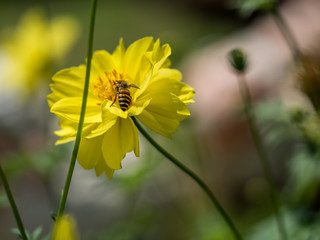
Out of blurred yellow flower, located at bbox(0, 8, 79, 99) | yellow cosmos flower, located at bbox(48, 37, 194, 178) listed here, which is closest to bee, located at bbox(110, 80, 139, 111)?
yellow cosmos flower, located at bbox(48, 37, 194, 178)

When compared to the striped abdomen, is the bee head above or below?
above

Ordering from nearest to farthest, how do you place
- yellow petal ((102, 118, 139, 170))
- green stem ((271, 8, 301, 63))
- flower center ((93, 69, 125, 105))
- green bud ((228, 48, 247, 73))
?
yellow petal ((102, 118, 139, 170))
flower center ((93, 69, 125, 105))
green bud ((228, 48, 247, 73))
green stem ((271, 8, 301, 63))

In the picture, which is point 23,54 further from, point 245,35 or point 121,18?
point 121,18

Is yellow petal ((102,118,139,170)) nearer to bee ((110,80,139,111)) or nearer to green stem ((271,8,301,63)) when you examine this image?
bee ((110,80,139,111))

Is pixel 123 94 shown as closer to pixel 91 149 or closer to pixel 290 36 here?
pixel 91 149

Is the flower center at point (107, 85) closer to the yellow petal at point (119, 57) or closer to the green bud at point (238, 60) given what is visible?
the yellow petal at point (119, 57)

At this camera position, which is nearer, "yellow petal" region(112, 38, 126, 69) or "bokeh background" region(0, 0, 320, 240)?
"yellow petal" region(112, 38, 126, 69)

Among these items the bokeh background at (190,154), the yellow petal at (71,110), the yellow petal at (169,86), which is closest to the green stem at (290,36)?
the bokeh background at (190,154)
